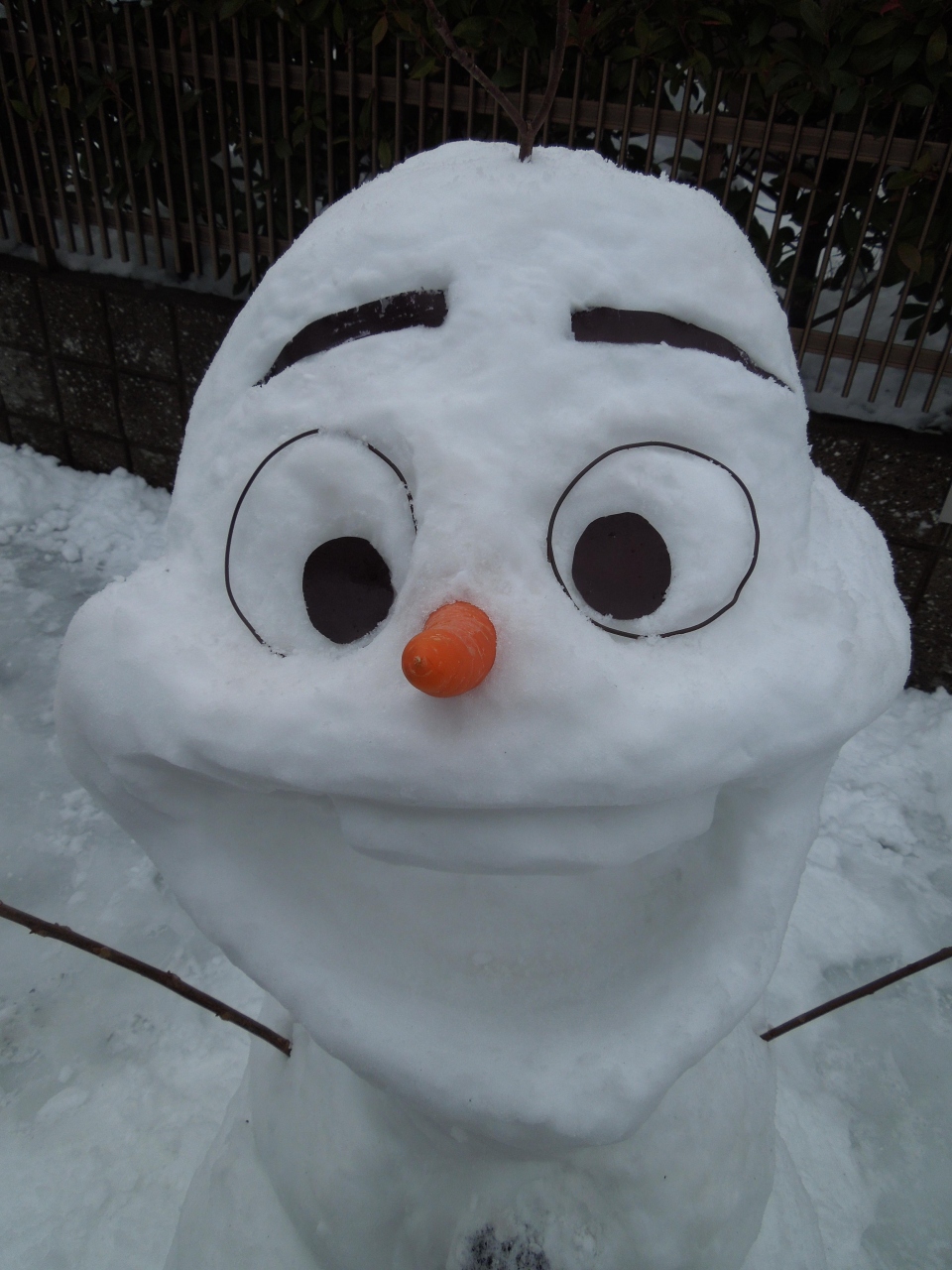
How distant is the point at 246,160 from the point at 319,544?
2666 mm

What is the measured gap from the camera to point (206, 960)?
1987 millimetres

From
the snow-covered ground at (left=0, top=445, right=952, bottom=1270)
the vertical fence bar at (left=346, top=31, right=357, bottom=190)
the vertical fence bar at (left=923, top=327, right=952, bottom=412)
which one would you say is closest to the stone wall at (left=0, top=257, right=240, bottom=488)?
the vertical fence bar at (left=346, top=31, right=357, bottom=190)

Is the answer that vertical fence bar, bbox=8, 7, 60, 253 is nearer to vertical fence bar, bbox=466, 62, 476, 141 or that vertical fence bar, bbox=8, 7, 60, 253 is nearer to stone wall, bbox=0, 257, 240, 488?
stone wall, bbox=0, 257, 240, 488

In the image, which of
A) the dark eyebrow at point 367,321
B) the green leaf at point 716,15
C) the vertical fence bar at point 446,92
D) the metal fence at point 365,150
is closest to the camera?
the dark eyebrow at point 367,321

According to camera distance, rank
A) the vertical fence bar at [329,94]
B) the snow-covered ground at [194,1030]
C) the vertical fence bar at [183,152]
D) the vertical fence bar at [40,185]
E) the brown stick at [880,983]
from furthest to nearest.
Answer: the vertical fence bar at [40,185], the vertical fence bar at [183,152], the vertical fence bar at [329,94], the snow-covered ground at [194,1030], the brown stick at [880,983]

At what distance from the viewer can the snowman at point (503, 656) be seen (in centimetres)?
72

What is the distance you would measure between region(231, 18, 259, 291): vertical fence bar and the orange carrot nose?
255cm

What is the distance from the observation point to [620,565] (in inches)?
29.8

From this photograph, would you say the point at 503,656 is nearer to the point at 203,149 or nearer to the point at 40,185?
the point at 203,149

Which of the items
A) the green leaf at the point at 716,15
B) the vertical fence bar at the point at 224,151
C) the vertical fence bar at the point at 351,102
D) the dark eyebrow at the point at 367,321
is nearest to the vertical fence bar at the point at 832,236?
the green leaf at the point at 716,15

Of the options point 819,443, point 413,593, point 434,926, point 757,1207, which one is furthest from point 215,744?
point 819,443

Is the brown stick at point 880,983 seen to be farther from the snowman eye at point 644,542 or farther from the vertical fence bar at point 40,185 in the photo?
the vertical fence bar at point 40,185

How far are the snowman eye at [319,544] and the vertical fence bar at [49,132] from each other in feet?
10.4

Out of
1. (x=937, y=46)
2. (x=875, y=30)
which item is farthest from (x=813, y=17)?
(x=937, y=46)
